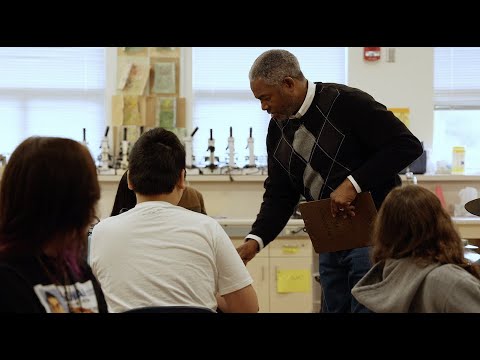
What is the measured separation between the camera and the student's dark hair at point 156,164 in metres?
1.71

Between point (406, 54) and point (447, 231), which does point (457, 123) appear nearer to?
point (406, 54)

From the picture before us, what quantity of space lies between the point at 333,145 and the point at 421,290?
772 mm

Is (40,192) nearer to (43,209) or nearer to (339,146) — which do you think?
(43,209)

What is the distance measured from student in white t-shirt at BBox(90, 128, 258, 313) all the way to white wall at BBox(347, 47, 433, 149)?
12.7 feet

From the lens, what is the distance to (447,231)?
1.63 metres

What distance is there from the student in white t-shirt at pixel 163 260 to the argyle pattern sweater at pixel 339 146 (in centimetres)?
69

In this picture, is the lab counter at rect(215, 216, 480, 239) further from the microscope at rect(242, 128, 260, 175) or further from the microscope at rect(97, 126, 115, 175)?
the microscope at rect(97, 126, 115, 175)

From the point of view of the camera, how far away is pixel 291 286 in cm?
445

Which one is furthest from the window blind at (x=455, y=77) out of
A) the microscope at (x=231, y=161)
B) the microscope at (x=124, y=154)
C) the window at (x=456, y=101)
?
the microscope at (x=124, y=154)

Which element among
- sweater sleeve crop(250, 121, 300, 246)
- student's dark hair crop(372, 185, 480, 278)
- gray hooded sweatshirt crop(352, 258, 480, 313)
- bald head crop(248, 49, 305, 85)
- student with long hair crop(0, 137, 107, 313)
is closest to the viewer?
student with long hair crop(0, 137, 107, 313)

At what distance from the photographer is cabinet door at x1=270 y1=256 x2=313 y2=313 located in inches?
175

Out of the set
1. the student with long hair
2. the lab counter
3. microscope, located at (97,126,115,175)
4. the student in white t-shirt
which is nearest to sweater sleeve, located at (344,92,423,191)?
the student in white t-shirt

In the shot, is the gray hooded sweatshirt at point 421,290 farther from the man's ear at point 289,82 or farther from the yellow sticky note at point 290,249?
the yellow sticky note at point 290,249

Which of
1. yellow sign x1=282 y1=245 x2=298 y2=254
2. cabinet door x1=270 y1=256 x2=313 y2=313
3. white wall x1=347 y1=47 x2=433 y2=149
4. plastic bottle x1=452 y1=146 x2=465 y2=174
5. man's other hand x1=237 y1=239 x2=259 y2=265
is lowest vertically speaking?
cabinet door x1=270 y1=256 x2=313 y2=313
